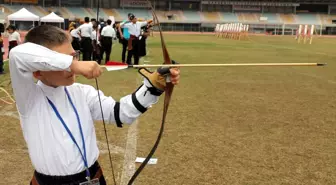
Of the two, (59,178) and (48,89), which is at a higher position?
(48,89)

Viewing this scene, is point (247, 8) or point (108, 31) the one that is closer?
point (108, 31)

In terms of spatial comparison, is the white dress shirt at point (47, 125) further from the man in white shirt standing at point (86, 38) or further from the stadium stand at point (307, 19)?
the stadium stand at point (307, 19)

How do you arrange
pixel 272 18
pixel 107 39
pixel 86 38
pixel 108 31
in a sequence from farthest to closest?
1. pixel 272 18
2. pixel 108 31
3. pixel 107 39
4. pixel 86 38

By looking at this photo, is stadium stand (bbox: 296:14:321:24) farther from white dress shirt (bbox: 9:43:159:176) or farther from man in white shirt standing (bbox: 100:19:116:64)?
white dress shirt (bbox: 9:43:159:176)

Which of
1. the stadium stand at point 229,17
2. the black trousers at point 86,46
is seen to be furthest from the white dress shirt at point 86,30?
the stadium stand at point 229,17

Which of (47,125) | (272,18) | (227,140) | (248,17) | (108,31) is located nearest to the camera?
(47,125)

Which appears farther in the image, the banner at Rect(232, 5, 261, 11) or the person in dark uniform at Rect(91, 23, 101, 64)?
the banner at Rect(232, 5, 261, 11)

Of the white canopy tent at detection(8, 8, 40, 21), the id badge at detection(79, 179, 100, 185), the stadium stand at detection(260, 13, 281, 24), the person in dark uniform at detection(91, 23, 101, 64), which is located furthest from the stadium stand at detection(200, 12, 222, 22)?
the id badge at detection(79, 179, 100, 185)

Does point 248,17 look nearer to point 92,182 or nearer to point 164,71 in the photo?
point 164,71

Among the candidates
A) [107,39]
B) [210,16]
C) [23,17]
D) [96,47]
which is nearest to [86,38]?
[107,39]

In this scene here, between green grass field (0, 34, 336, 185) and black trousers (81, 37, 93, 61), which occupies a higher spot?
black trousers (81, 37, 93, 61)

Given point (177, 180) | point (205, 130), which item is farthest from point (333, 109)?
Result: point (177, 180)

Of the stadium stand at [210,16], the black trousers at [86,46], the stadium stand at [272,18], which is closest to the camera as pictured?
the black trousers at [86,46]

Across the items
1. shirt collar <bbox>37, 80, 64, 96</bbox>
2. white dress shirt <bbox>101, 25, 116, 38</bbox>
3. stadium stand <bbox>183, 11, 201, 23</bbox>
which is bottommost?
white dress shirt <bbox>101, 25, 116, 38</bbox>
